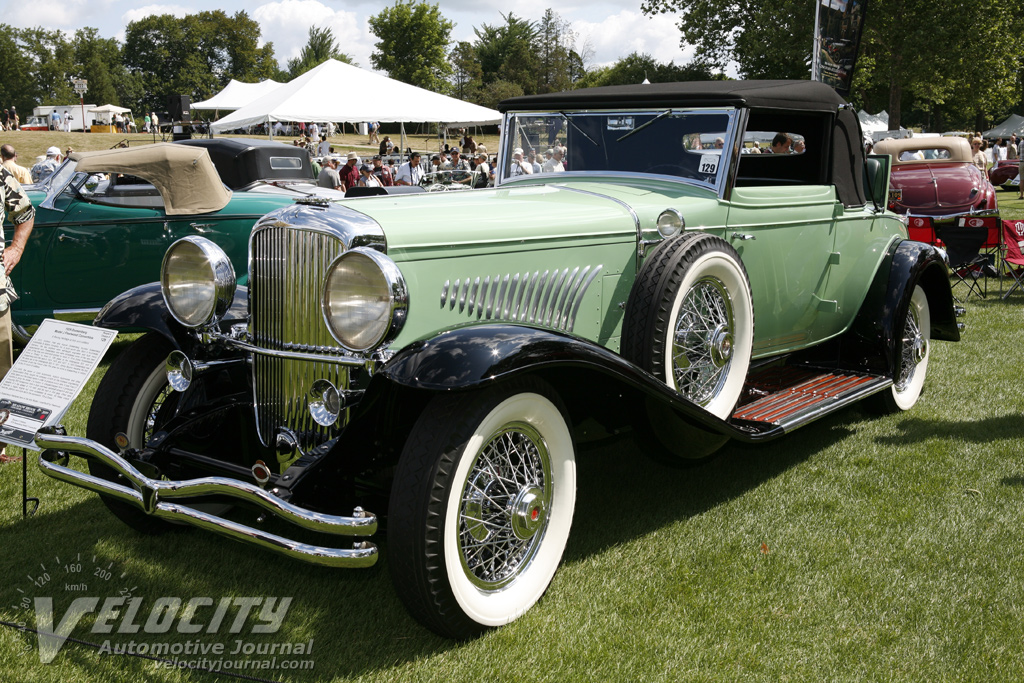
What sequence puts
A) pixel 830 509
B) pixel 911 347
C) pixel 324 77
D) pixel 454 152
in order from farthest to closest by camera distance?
pixel 454 152, pixel 324 77, pixel 911 347, pixel 830 509

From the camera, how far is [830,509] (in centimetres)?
412

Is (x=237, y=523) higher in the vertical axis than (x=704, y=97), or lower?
lower

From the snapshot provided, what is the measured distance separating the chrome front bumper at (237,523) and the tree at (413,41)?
157 ft

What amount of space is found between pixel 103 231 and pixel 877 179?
616cm

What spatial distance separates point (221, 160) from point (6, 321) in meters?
5.74

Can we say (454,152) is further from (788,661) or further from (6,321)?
(788,661)

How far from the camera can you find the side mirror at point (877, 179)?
17.3 feet

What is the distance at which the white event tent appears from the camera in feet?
56.0

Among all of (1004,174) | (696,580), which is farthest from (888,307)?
(1004,174)

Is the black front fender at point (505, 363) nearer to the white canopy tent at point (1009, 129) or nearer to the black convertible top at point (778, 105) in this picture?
the black convertible top at point (778, 105)

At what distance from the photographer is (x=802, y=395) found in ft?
15.1

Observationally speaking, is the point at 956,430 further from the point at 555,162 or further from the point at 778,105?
the point at 555,162

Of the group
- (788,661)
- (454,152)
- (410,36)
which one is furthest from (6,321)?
(410,36)

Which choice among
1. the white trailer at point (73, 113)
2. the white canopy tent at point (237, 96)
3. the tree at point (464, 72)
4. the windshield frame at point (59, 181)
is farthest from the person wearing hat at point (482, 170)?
the white trailer at point (73, 113)
